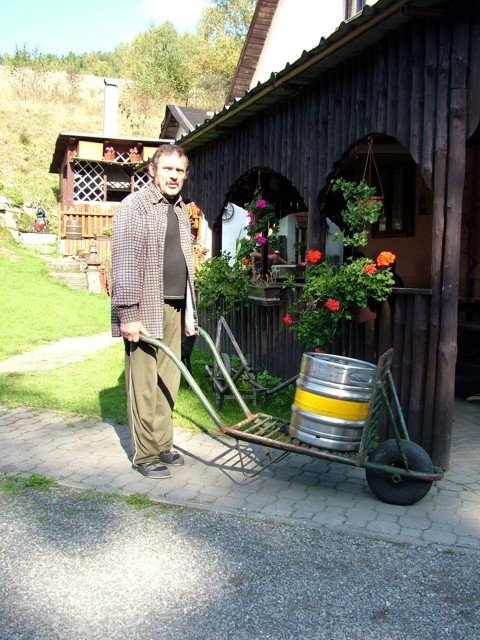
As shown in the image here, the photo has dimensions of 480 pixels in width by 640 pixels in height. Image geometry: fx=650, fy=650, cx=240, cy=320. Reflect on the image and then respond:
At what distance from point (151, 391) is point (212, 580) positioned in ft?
5.63

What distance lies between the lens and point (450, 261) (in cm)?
464

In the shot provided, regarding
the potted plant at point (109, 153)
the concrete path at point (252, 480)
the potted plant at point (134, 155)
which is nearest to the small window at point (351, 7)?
the concrete path at point (252, 480)

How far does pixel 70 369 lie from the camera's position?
8.69m

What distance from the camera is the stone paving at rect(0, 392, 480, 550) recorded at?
12.9 ft

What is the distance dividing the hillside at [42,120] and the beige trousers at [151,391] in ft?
83.1

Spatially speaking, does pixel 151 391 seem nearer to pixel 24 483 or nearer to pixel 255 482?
pixel 255 482

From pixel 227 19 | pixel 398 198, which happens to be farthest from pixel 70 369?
pixel 227 19

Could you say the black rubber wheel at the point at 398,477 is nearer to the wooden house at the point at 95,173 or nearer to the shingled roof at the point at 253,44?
the shingled roof at the point at 253,44

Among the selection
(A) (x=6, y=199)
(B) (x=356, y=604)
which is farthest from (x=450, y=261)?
(A) (x=6, y=199)

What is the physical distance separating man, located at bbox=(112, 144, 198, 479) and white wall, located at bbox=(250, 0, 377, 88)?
341 inches

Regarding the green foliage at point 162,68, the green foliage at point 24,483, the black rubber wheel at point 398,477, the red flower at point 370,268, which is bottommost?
the green foliage at point 24,483

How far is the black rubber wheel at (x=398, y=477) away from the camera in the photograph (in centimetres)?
400

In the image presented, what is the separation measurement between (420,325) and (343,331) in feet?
3.91

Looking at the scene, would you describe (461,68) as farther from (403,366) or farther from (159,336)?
(159,336)
